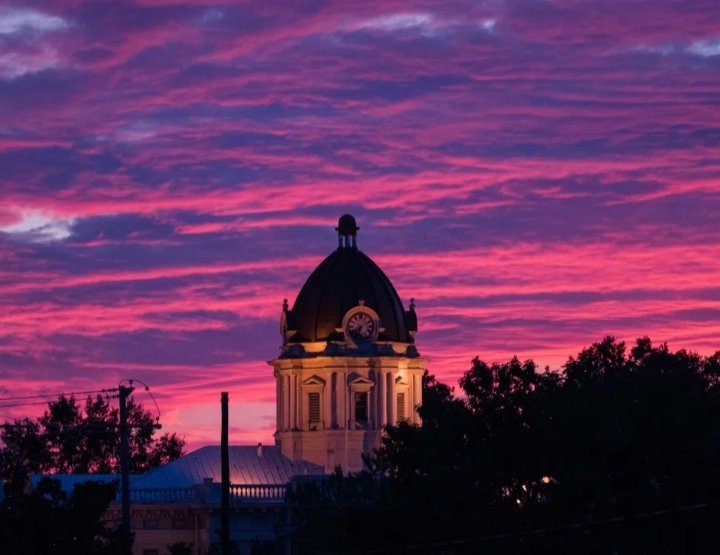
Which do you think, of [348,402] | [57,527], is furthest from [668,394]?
[348,402]

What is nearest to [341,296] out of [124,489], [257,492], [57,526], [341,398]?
[341,398]

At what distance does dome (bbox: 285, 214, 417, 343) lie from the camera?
183250mm

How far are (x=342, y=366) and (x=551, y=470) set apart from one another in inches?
3259

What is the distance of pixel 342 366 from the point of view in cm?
18288

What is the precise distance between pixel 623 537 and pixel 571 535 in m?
1.67

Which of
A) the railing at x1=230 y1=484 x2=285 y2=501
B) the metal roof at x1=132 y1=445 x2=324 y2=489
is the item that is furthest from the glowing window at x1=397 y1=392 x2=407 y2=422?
the railing at x1=230 y1=484 x2=285 y2=501

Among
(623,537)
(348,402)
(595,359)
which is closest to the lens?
(623,537)

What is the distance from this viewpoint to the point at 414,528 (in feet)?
329

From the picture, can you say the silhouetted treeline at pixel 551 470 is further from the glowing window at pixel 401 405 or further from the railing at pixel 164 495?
the glowing window at pixel 401 405

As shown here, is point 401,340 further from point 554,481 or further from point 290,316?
point 554,481

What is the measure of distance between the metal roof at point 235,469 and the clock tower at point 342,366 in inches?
168

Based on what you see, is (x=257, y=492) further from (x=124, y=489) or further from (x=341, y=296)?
(x=124, y=489)

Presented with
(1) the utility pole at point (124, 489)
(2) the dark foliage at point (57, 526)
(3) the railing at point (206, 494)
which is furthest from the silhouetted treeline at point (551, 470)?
(3) the railing at point (206, 494)

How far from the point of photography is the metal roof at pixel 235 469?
16638 centimetres
